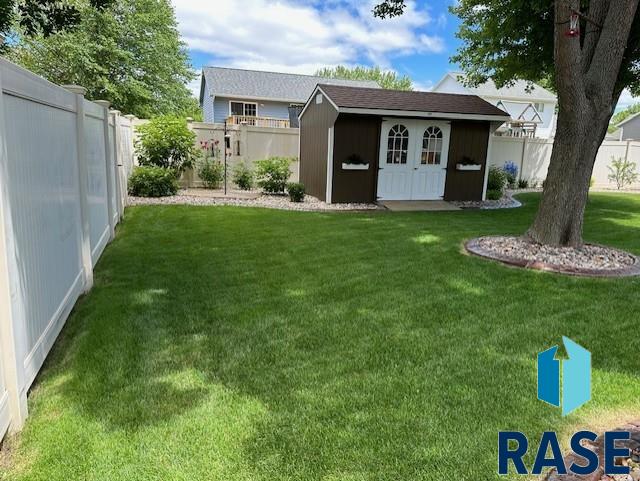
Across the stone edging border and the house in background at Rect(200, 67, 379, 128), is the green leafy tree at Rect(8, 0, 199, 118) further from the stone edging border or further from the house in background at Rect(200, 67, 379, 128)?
the stone edging border

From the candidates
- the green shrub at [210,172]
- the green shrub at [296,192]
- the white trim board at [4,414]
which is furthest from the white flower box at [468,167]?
the white trim board at [4,414]

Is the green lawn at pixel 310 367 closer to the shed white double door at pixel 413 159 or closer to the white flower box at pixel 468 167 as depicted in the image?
the shed white double door at pixel 413 159

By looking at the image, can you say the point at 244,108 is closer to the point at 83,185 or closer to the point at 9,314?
the point at 83,185

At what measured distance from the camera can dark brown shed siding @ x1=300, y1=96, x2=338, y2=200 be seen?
11.1 meters

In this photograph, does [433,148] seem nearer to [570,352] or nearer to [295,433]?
[570,352]

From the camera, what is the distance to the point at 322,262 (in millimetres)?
5770

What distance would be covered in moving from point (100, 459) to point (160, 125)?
33.7 ft

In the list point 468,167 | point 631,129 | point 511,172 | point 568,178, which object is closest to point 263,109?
point 511,172

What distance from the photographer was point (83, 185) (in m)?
4.43

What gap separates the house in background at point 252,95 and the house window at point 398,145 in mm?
12932

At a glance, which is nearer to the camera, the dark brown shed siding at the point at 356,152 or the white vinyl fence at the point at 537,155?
the dark brown shed siding at the point at 356,152

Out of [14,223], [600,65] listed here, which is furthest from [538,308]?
[14,223]

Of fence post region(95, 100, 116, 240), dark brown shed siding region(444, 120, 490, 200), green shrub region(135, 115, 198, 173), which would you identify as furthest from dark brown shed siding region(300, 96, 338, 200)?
fence post region(95, 100, 116, 240)

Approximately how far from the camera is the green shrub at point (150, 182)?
34.0ft
